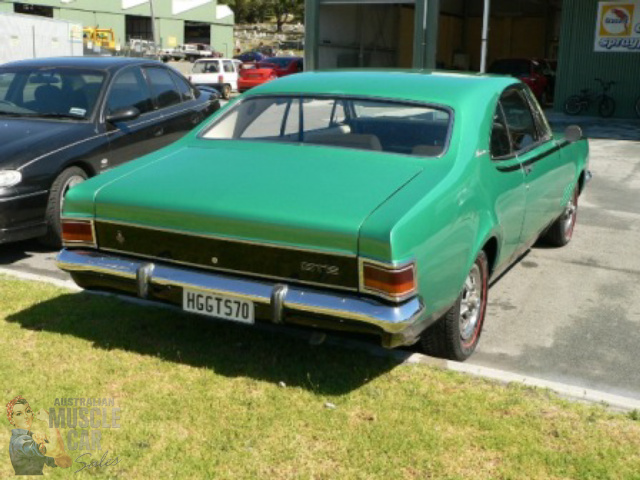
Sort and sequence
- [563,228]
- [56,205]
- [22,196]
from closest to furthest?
[22,196] → [56,205] → [563,228]

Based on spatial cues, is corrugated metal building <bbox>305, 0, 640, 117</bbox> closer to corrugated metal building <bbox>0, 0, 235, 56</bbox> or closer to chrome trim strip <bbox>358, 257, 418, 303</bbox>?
chrome trim strip <bbox>358, 257, 418, 303</bbox>

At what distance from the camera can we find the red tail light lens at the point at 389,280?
3471 mm

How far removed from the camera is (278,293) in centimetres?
366

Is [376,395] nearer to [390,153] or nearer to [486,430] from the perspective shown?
[486,430]

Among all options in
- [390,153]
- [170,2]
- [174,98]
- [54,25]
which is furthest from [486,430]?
[170,2]

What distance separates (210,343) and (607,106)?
1828 cm

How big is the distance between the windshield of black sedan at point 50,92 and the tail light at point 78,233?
9.84 ft

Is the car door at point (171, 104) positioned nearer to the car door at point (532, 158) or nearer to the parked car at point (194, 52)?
the car door at point (532, 158)

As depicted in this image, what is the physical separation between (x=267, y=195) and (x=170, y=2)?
6261cm

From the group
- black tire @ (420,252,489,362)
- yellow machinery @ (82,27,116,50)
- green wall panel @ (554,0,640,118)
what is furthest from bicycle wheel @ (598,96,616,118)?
yellow machinery @ (82,27,116,50)

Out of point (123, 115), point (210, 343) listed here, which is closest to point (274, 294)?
point (210, 343)

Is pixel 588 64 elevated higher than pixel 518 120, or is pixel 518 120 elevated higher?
pixel 588 64

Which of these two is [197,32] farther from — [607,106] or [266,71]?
[607,106]

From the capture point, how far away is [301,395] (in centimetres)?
387
